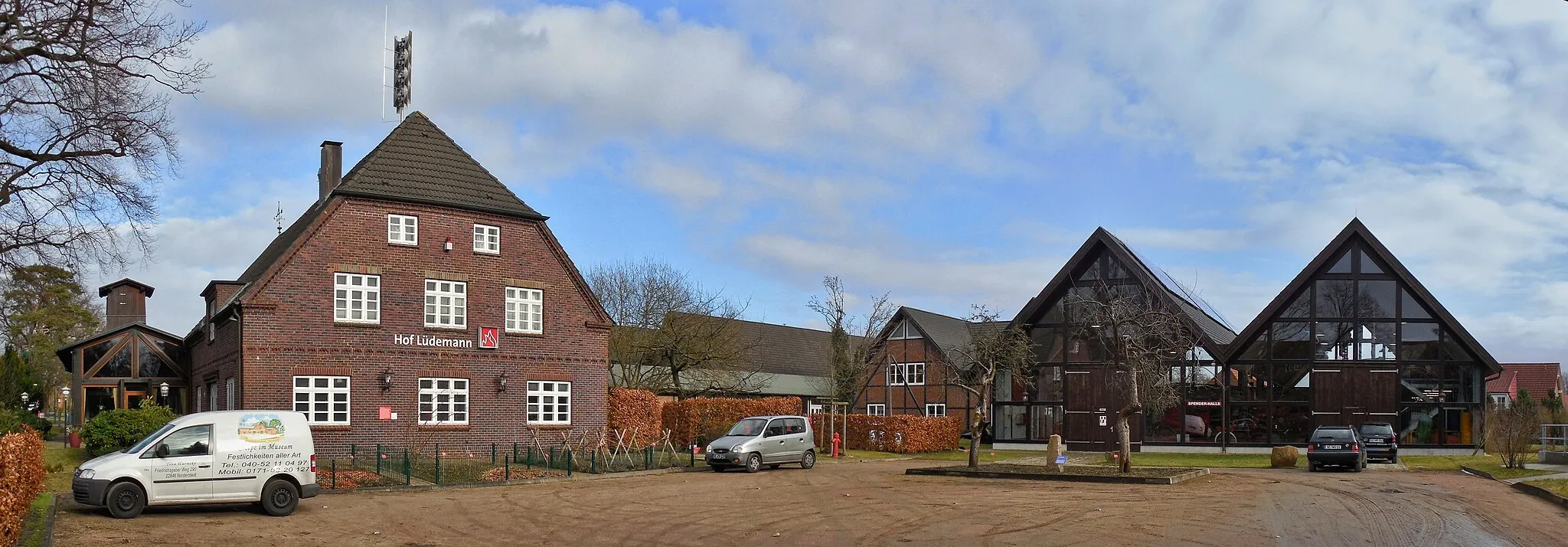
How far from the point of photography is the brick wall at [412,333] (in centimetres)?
3081

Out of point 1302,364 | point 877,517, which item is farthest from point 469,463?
point 1302,364

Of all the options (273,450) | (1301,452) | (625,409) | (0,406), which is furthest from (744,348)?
(273,450)

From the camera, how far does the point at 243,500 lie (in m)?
19.3

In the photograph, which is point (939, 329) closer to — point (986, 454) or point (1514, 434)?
point (986, 454)

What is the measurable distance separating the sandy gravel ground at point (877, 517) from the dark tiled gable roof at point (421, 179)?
10604 millimetres

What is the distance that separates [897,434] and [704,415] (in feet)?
25.2

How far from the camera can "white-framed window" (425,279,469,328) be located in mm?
33281

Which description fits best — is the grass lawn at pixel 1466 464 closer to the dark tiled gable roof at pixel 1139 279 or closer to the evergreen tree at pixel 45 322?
the dark tiled gable roof at pixel 1139 279

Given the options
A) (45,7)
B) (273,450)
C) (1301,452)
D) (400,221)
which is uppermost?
(45,7)

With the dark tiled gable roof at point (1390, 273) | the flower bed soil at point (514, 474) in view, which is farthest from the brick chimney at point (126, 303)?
the dark tiled gable roof at point (1390, 273)

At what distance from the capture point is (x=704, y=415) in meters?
43.1

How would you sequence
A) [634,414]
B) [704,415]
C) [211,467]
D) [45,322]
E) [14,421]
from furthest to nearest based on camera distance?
[45,322] < [704,415] < [634,414] < [14,421] < [211,467]

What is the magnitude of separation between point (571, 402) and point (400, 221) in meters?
7.44

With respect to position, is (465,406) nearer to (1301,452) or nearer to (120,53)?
(120,53)
